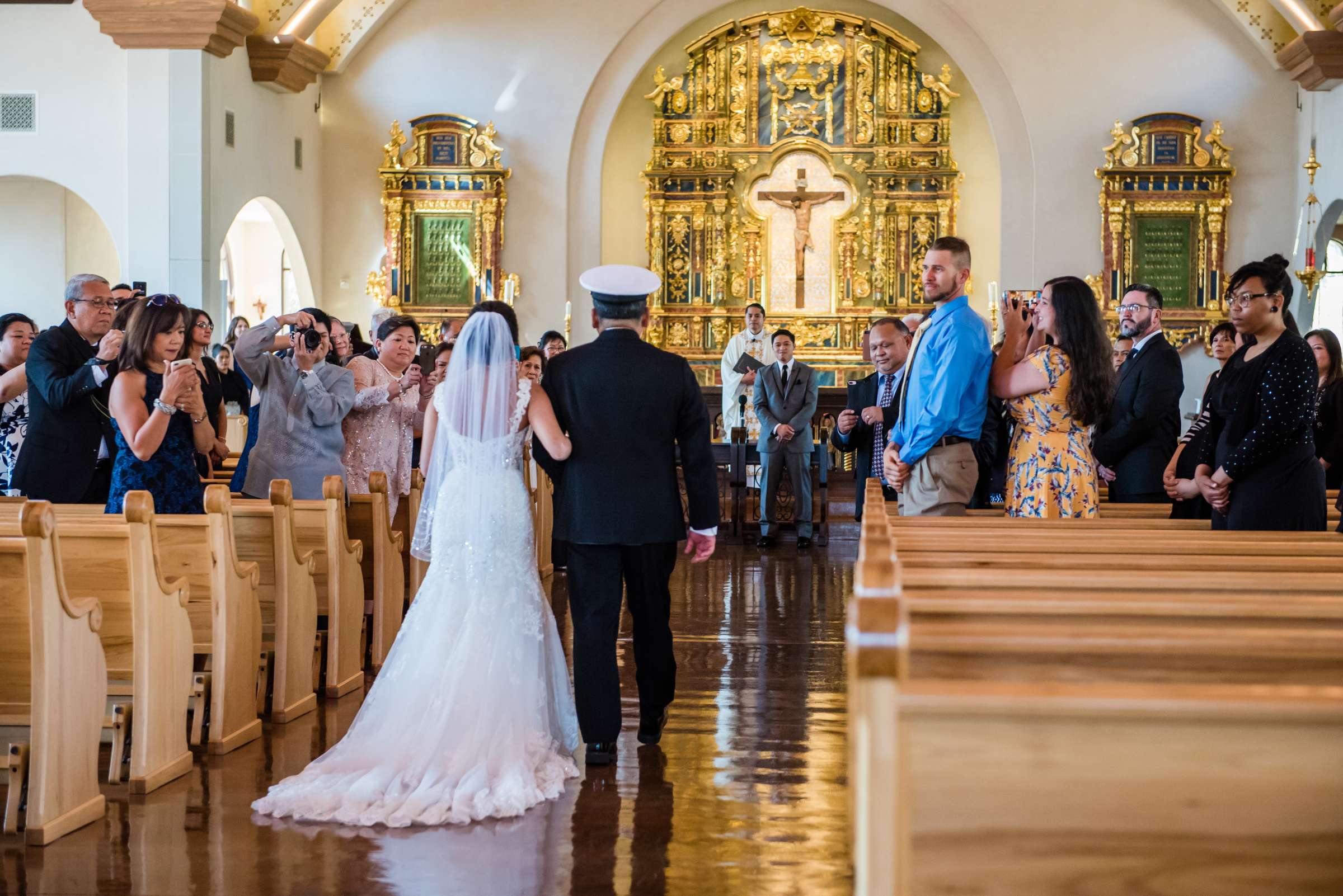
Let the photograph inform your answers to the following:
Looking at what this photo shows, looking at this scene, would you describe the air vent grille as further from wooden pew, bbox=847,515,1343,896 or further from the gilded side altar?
wooden pew, bbox=847,515,1343,896

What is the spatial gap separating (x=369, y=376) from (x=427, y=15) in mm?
8866

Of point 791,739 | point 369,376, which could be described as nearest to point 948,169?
point 369,376

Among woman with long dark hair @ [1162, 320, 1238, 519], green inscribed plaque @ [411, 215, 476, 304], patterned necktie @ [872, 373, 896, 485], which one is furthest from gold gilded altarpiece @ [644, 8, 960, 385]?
woman with long dark hair @ [1162, 320, 1238, 519]

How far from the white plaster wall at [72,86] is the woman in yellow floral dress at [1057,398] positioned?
9.44 m

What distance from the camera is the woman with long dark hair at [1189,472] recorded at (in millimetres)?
5266

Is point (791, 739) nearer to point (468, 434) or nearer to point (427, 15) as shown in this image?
point (468, 434)

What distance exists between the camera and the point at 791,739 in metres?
4.66

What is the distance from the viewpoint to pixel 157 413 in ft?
15.4

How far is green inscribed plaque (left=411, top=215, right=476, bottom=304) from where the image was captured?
1426cm

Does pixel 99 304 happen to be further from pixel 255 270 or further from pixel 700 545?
pixel 255 270

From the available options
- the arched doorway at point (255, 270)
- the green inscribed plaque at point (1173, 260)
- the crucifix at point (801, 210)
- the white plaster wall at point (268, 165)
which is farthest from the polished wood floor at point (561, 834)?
the arched doorway at point (255, 270)

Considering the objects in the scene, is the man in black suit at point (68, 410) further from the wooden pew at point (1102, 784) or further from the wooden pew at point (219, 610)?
the wooden pew at point (1102, 784)

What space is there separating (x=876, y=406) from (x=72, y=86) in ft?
27.1

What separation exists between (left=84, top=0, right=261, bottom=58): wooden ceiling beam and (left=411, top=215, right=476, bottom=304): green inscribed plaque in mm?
3320
